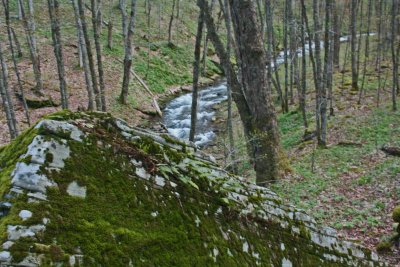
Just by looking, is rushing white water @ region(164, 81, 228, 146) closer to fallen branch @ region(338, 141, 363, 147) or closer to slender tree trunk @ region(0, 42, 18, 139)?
fallen branch @ region(338, 141, 363, 147)

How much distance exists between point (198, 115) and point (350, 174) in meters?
12.7

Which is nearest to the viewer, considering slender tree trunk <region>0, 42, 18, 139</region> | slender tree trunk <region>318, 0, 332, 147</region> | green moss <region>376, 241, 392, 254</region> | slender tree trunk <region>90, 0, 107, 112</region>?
green moss <region>376, 241, 392, 254</region>

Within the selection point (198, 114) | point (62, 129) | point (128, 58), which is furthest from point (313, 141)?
point (62, 129)

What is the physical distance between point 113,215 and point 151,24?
3758 centimetres

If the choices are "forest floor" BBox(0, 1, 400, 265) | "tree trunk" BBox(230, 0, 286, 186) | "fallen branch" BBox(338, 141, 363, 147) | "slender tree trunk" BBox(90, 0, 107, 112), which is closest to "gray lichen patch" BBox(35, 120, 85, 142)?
"forest floor" BBox(0, 1, 400, 265)

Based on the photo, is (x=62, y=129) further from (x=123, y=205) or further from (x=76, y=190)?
(x=123, y=205)

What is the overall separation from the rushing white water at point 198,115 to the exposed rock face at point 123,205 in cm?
1401

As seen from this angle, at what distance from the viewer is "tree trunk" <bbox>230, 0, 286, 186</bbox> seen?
947 cm

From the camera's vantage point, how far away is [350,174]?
1085 centimetres

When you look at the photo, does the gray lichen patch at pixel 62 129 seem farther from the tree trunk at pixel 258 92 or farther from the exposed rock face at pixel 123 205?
the tree trunk at pixel 258 92

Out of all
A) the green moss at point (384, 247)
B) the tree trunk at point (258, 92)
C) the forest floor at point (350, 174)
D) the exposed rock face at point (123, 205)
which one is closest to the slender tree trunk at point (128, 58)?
the forest floor at point (350, 174)

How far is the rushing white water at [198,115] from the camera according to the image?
18859 millimetres

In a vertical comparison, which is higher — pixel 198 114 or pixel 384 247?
pixel 384 247

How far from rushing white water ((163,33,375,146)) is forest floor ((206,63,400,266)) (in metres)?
2.03
